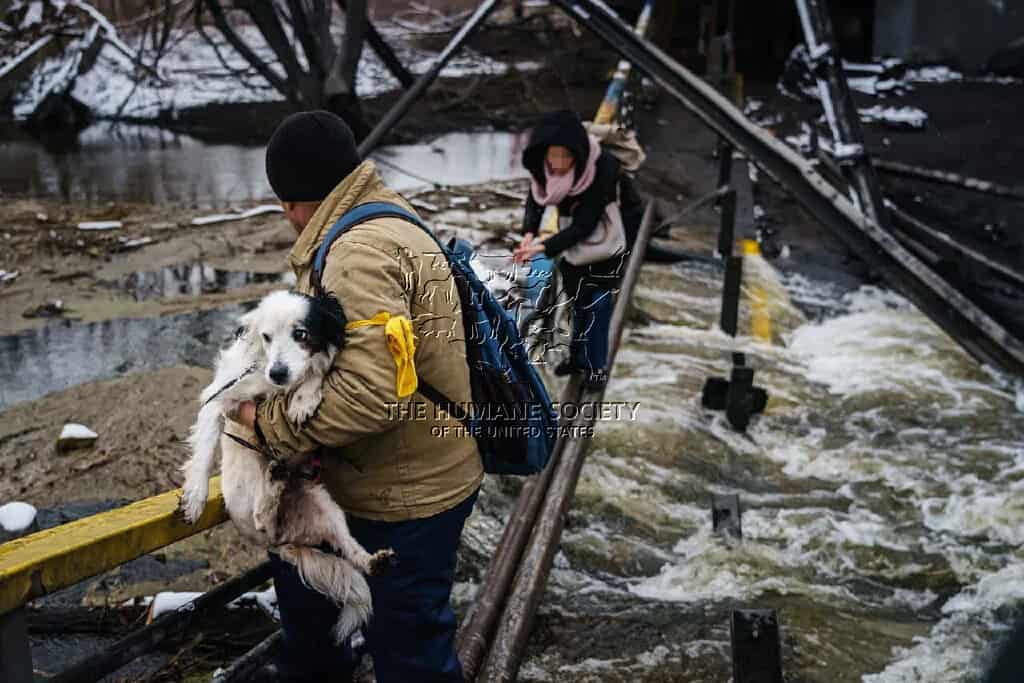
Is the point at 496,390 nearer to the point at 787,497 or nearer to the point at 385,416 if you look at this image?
the point at 385,416

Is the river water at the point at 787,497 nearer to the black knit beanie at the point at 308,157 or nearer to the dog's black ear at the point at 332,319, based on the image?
the dog's black ear at the point at 332,319

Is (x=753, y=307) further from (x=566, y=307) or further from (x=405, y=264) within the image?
(x=405, y=264)

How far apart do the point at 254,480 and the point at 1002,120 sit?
1355cm

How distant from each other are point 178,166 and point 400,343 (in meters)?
13.0

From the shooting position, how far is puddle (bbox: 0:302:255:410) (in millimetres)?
6598

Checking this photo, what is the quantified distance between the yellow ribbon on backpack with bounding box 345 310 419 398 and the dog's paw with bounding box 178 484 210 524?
2.11ft

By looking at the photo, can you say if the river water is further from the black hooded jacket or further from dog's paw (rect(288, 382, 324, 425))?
dog's paw (rect(288, 382, 324, 425))

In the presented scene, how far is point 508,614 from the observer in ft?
11.6

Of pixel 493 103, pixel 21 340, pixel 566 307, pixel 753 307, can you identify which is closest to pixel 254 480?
pixel 566 307

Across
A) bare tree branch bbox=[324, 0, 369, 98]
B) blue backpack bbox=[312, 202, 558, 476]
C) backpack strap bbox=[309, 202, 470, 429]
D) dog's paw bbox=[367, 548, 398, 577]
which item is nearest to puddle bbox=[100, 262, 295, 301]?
bare tree branch bbox=[324, 0, 369, 98]

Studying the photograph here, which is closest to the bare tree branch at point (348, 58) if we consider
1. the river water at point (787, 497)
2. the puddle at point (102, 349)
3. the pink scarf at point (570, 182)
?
the river water at point (787, 497)

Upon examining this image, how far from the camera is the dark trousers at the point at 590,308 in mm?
5438

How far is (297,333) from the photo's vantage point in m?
2.34

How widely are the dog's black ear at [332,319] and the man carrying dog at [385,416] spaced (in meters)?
0.02
